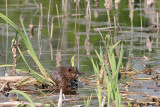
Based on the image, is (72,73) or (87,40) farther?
(87,40)

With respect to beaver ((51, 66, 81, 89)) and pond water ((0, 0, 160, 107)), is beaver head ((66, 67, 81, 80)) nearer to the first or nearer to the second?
beaver ((51, 66, 81, 89))

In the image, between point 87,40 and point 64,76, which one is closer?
point 64,76

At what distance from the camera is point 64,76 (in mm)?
6160

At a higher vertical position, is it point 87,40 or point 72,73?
point 87,40

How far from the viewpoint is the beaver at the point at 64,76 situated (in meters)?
6.12

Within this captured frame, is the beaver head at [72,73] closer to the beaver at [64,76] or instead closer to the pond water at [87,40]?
the beaver at [64,76]

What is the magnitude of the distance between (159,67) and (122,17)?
721cm

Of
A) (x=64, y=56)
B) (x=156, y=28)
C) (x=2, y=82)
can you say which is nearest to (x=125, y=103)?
(x=2, y=82)

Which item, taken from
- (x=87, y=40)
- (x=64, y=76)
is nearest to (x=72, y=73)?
(x=64, y=76)

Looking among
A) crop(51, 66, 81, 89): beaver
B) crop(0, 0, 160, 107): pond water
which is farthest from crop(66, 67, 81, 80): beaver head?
crop(0, 0, 160, 107): pond water

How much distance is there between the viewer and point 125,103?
496 centimetres

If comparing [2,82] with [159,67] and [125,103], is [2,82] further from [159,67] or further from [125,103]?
[159,67]

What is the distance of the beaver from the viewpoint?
6.12 m

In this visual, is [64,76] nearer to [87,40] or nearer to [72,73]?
[72,73]
